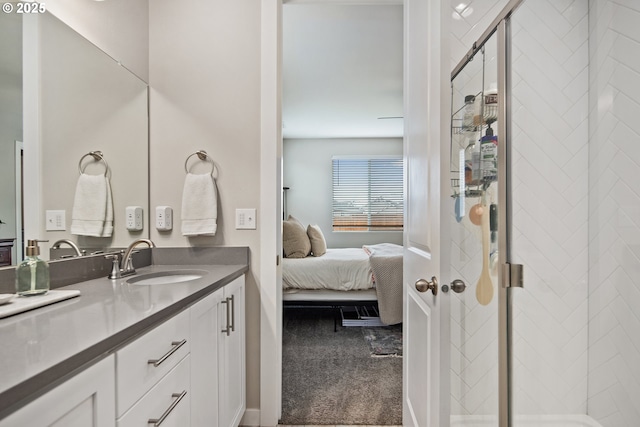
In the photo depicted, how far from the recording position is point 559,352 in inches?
54.3

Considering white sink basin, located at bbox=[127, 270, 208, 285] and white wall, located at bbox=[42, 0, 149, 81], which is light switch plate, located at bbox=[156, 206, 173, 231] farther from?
white wall, located at bbox=[42, 0, 149, 81]

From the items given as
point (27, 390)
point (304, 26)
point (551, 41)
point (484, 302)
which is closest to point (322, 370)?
point (484, 302)

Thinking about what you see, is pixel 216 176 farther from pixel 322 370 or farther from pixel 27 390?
pixel 322 370

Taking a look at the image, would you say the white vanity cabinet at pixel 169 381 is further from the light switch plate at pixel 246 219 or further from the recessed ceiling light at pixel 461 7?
the recessed ceiling light at pixel 461 7

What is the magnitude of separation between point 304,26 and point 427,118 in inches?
69.6

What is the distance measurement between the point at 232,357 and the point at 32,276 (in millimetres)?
851

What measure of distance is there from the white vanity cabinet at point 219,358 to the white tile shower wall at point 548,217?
3.53ft

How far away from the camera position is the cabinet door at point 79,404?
497 mm

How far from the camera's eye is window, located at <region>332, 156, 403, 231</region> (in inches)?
Result: 233

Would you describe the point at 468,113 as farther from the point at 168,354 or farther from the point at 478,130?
the point at 168,354

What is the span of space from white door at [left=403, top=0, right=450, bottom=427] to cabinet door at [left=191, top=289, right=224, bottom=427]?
0.80 m

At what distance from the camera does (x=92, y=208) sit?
59.2 inches

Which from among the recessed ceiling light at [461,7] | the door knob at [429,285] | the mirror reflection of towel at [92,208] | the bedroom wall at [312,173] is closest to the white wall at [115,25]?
the mirror reflection of towel at [92,208]

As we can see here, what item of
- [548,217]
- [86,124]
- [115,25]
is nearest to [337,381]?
[548,217]
